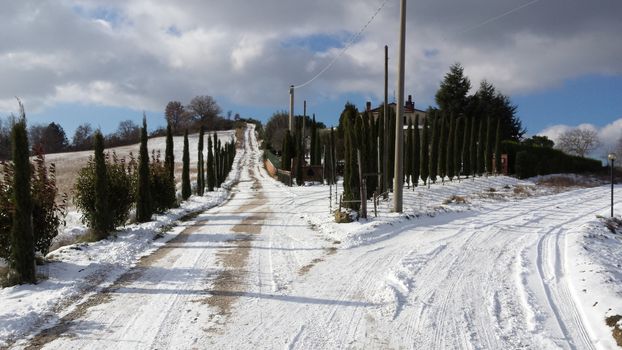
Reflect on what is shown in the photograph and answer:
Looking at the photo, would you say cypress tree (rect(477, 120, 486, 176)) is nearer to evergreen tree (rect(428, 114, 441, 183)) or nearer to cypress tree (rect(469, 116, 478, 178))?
cypress tree (rect(469, 116, 478, 178))

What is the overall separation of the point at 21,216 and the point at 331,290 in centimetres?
496

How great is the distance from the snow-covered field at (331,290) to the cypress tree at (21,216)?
0.34 metres

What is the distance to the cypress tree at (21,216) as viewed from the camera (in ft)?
24.2

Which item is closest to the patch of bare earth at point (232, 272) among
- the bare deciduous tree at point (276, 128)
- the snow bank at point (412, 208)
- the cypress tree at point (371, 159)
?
the snow bank at point (412, 208)

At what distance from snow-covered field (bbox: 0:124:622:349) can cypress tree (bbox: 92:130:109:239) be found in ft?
1.91

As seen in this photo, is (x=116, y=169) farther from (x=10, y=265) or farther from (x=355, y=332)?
(x=355, y=332)

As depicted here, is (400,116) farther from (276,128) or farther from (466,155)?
(276,128)

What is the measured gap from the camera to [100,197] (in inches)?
453

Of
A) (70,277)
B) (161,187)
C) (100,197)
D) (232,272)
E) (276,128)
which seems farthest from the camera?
(276,128)

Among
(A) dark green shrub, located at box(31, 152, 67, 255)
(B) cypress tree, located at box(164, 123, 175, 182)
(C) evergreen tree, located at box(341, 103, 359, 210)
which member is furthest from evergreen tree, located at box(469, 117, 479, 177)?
(A) dark green shrub, located at box(31, 152, 67, 255)

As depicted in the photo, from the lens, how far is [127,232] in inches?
483

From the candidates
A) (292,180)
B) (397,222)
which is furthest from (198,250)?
(292,180)

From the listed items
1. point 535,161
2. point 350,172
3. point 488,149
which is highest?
point 488,149

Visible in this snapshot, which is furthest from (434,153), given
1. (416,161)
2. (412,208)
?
(412,208)
